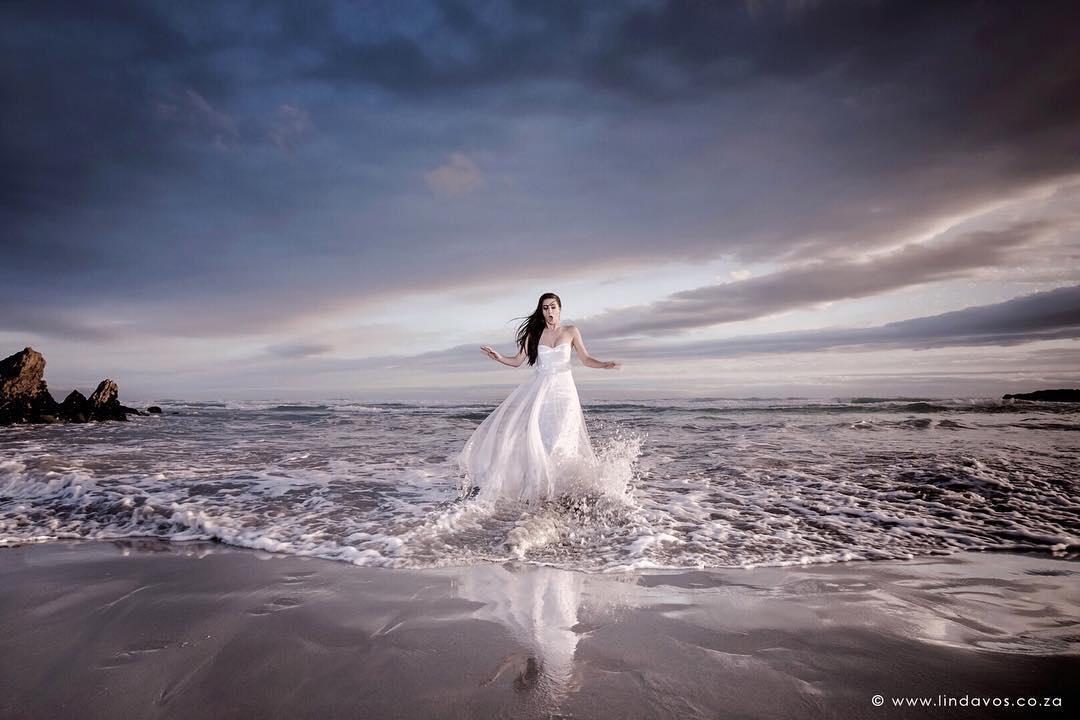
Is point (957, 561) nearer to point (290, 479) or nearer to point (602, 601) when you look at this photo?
point (602, 601)

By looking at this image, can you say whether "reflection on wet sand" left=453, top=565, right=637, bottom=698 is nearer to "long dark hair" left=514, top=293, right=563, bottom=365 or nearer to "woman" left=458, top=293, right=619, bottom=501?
"woman" left=458, top=293, right=619, bottom=501

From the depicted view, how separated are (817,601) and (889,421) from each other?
18.4 meters

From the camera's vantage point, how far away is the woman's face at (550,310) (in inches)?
296

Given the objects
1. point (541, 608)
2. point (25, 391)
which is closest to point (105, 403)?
point (25, 391)

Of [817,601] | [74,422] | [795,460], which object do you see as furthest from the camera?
[74,422]

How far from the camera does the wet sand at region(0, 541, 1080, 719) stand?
91.4 inches

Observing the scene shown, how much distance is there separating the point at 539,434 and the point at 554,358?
126 centimetres

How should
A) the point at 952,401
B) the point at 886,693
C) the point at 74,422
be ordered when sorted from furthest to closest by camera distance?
the point at 952,401 < the point at 74,422 < the point at 886,693

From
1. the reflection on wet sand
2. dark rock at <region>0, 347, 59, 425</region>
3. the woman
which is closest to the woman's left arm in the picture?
the woman

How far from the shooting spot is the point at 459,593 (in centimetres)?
364

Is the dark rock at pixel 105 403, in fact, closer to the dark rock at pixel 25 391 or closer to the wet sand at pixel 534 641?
the dark rock at pixel 25 391

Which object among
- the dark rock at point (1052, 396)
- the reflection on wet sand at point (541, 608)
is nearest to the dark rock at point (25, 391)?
the reflection on wet sand at point (541, 608)

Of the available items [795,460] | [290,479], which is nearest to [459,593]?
[290,479]

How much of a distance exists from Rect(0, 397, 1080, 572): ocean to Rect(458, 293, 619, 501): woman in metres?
0.32
